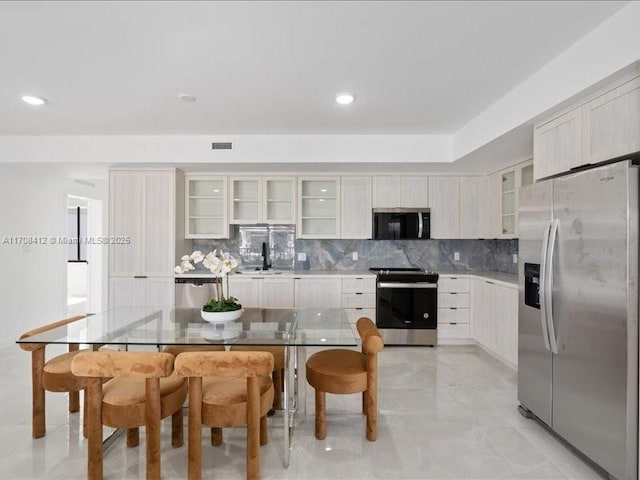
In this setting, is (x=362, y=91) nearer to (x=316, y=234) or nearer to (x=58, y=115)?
(x=316, y=234)

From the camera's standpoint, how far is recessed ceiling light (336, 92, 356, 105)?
285 cm

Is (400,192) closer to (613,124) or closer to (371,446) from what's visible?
(613,124)

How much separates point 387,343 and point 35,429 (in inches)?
137

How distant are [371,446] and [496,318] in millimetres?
2318

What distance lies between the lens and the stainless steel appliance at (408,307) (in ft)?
14.3

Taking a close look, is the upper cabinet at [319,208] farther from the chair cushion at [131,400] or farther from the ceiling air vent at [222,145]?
the chair cushion at [131,400]

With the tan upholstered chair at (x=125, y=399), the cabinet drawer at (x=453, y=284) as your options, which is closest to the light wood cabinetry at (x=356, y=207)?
the cabinet drawer at (x=453, y=284)

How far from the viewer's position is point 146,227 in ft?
14.3

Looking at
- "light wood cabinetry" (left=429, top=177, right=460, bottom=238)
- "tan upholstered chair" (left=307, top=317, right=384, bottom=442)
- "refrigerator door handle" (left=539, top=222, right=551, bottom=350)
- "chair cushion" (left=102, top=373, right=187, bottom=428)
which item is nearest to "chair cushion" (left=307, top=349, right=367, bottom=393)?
"tan upholstered chair" (left=307, top=317, right=384, bottom=442)

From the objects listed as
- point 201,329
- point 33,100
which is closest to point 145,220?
point 33,100

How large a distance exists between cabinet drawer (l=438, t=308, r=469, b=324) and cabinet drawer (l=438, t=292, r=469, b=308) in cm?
5

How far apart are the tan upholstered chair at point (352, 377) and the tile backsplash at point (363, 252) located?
104 inches

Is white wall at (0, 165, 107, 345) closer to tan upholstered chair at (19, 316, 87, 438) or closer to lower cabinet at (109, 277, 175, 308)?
lower cabinet at (109, 277, 175, 308)

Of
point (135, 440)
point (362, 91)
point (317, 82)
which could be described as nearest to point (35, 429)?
point (135, 440)
